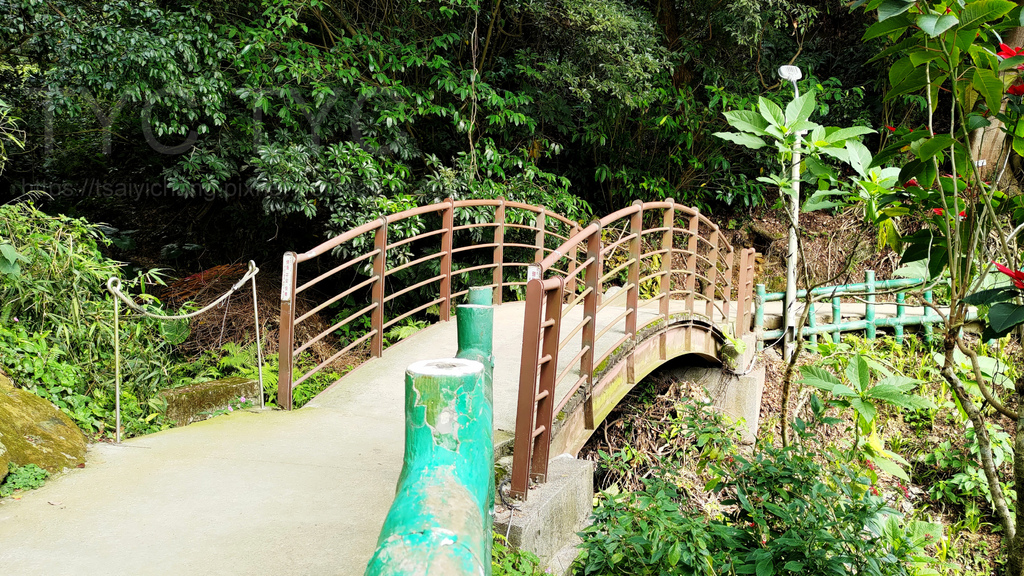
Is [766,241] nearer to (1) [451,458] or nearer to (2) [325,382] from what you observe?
(2) [325,382]

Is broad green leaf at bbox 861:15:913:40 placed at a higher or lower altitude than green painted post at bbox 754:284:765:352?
higher

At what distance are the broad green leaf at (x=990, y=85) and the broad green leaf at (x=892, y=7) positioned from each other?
365 mm

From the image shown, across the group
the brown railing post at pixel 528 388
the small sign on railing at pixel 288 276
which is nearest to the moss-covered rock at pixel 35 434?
the small sign on railing at pixel 288 276

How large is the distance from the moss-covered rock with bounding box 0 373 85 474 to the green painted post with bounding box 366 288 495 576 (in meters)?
3.01

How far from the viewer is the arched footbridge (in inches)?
157

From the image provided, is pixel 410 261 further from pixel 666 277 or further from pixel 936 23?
pixel 936 23

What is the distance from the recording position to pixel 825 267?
12.3 meters

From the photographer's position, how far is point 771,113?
287 cm

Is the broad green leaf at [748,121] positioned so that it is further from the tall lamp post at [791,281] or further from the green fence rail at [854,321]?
the green fence rail at [854,321]

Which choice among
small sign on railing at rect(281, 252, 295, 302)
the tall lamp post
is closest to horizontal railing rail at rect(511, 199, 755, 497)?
the tall lamp post

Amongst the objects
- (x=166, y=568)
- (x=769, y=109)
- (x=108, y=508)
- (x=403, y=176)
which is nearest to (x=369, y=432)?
(x=108, y=508)

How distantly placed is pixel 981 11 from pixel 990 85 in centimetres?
26

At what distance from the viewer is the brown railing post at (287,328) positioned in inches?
184

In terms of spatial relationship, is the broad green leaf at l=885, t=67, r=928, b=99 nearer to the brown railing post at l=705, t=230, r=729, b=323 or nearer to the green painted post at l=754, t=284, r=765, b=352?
the brown railing post at l=705, t=230, r=729, b=323
